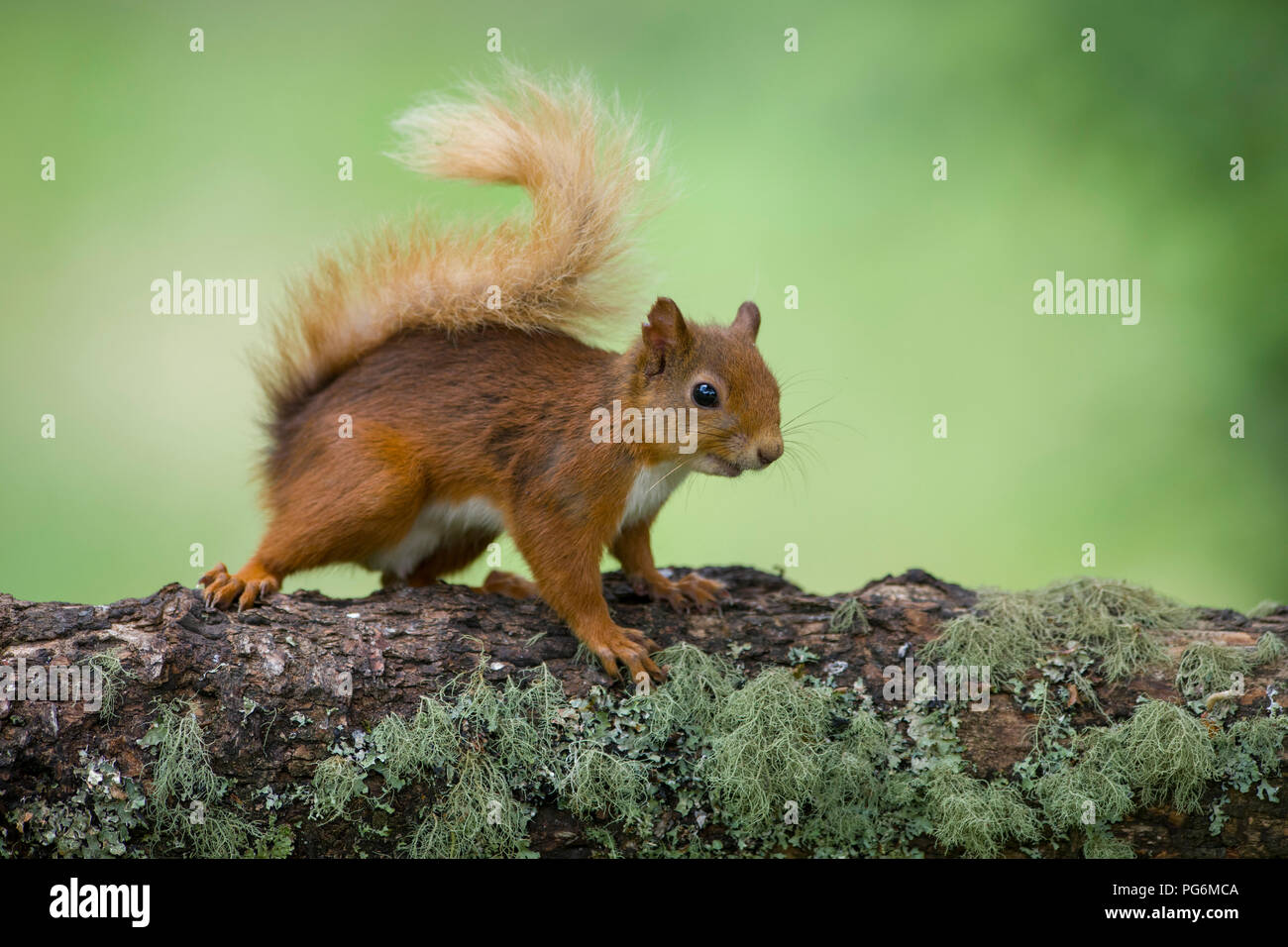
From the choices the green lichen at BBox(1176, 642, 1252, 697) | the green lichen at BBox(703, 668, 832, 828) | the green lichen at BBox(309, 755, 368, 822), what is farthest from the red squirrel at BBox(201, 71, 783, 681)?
the green lichen at BBox(1176, 642, 1252, 697)

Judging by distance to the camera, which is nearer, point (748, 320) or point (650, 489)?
point (650, 489)

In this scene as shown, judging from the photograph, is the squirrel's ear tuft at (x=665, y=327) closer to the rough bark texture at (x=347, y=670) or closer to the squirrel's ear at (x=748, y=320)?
the squirrel's ear at (x=748, y=320)

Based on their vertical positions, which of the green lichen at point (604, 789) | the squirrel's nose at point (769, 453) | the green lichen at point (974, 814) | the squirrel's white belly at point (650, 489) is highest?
the squirrel's nose at point (769, 453)

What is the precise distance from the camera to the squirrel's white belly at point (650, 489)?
10.5 ft

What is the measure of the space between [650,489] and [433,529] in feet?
2.25

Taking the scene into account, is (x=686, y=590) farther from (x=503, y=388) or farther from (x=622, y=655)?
(x=503, y=388)

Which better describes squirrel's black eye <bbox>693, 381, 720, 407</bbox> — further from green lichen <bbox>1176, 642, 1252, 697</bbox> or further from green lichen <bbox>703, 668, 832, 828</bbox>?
green lichen <bbox>1176, 642, 1252, 697</bbox>

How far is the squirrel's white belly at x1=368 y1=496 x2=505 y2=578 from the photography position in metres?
3.32

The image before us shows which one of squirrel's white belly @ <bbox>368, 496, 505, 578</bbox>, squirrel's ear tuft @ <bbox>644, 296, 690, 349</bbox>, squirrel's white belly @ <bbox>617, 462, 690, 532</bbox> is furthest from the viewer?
squirrel's white belly @ <bbox>368, 496, 505, 578</bbox>

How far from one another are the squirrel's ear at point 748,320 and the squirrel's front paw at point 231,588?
4.88 feet

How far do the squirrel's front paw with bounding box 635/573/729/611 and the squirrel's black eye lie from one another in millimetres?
537

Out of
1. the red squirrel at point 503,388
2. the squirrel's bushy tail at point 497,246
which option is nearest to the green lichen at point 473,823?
the red squirrel at point 503,388

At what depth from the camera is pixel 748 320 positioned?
134 inches

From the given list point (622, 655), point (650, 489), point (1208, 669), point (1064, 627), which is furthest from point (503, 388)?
point (1208, 669)
